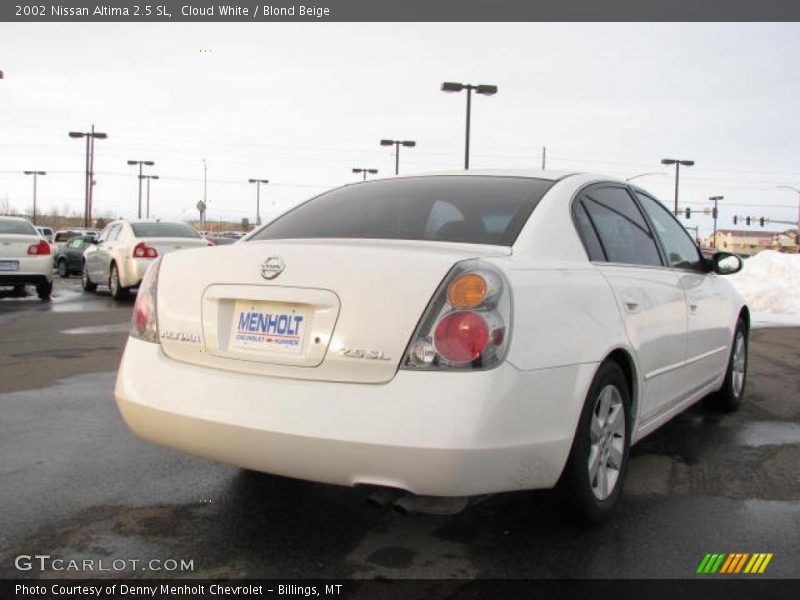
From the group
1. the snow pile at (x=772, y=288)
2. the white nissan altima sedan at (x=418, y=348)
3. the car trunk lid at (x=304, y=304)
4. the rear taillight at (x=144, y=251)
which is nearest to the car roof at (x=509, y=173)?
the white nissan altima sedan at (x=418, y=348)

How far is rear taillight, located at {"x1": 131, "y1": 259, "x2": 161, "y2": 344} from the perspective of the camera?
10.3 ft

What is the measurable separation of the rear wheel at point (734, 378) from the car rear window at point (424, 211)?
8.48 feet

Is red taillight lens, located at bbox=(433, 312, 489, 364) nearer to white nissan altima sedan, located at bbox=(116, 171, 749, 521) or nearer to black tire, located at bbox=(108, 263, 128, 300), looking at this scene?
white nissan altima sedan, located at bbox=(116, 171, 749, 521)

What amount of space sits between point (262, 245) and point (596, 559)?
5.86 feet

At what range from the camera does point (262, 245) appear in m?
3.05

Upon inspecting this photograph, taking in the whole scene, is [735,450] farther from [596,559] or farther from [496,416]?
[496,416]

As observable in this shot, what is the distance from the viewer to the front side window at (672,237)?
4.39m

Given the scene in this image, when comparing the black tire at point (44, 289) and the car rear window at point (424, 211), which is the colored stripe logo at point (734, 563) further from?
the black tire at point (44, 289)

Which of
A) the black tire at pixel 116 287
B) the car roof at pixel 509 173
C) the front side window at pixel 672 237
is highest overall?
the car roof at pixel 509 173

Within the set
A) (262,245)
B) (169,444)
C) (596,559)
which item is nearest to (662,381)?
(596,559)

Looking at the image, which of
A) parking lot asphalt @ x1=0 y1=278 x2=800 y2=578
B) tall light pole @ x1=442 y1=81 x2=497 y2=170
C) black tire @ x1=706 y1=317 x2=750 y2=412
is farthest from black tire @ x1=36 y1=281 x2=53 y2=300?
tall light pole @ x1=442 y1=81 x2=497 y2=170

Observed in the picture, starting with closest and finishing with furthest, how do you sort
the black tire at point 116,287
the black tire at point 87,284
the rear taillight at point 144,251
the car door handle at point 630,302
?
1. the car door handle at point 630,302
2. the rear taillight at point 144,251
3. the black tire at point 116,287
4. the black tire at point 87,284

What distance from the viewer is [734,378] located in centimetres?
539

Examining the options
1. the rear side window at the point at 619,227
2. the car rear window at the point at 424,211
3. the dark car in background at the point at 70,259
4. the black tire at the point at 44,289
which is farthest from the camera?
the dark car in background at the point at 70,259
